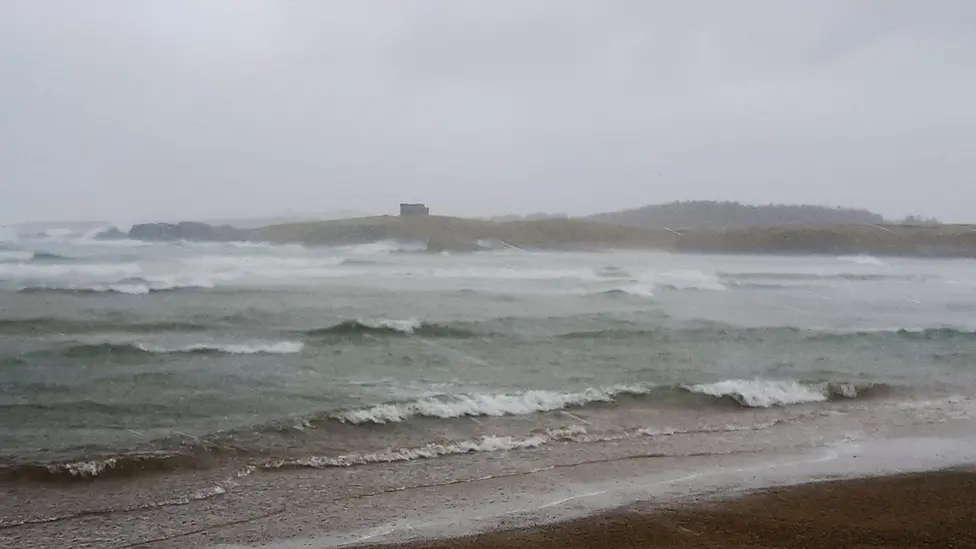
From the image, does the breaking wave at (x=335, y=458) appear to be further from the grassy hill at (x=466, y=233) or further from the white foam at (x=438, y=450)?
the grassy hill at (x=466, y=233)

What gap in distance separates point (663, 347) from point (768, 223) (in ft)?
35.3

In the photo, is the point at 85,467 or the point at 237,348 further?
the point at 237,348

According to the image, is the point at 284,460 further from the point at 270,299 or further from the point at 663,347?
the point at 270,299

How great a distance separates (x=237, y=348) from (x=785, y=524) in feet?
22.6

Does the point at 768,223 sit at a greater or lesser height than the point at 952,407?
greater

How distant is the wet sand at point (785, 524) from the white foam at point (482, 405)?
8.34 feet

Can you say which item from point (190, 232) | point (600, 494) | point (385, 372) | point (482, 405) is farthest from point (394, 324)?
point (190, 232)

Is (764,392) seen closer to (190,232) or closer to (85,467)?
(85,467)

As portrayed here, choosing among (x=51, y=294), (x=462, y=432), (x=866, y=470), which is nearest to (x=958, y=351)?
(x=866, y=470)

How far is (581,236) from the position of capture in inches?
766

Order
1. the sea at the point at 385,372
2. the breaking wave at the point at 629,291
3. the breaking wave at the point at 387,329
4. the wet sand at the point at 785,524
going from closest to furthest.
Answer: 1. the wet sand at the point at 785,524
2. the sea at the point at 385,372
3. the breaking wave at the point at 387,329
4. the breaking wave at the point at 629,291

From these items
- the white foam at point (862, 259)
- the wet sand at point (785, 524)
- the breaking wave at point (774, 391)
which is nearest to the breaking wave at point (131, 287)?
the breaking wave at point (774, 391)

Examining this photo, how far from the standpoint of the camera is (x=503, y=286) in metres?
14.8

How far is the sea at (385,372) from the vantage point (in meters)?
4.77
